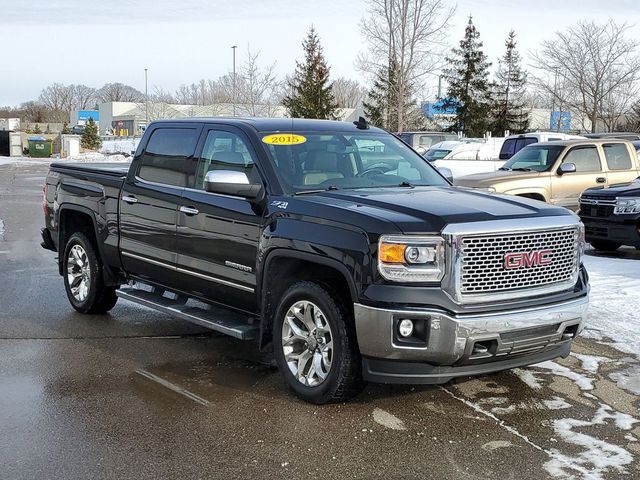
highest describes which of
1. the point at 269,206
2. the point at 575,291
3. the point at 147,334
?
the point at 269,206

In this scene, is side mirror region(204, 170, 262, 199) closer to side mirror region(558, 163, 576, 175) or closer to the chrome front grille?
the chrome front grille

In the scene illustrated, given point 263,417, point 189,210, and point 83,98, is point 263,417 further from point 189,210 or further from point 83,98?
point 83,98

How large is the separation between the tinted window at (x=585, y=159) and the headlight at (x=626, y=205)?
2671 millimetres

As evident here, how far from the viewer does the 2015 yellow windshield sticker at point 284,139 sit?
588 cm

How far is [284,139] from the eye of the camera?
5.95 m

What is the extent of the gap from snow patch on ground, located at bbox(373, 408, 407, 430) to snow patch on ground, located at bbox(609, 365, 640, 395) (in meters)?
1.85

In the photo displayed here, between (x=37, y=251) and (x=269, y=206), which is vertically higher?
(x=269, y=206)

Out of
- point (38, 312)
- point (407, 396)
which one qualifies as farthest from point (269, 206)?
point (38, 312)

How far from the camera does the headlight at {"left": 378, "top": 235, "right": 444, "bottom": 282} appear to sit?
4.62 meters

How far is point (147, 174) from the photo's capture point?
6.89 meters

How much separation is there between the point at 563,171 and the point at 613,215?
6.41 ft

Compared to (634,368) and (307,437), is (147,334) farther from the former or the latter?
(634,368)

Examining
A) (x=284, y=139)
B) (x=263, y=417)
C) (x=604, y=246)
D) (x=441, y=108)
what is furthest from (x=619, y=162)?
(x=441, y=108)

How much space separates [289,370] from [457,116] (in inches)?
2075
